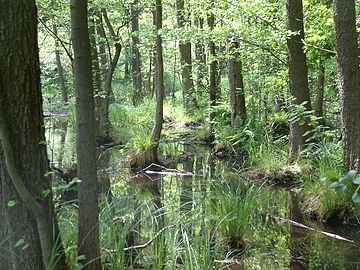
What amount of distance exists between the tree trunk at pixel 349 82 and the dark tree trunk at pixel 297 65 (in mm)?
2220

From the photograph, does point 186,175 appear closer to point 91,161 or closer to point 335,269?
point 335,269

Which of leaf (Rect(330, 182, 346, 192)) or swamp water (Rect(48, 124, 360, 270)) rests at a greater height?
leaf (Rect(330, 182, 346, 192))

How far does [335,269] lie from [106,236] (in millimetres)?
2432

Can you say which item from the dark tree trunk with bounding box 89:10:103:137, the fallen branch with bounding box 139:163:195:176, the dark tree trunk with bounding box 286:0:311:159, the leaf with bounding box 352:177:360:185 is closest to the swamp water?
the fallen branch with bounding box 139:163:195:176

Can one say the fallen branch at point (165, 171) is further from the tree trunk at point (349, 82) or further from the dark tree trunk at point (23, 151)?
the dark tree trunk at point (23, 151)

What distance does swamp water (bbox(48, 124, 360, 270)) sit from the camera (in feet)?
12.7

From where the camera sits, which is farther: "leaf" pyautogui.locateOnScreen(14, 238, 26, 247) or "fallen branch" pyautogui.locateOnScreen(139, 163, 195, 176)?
"fallen branch" pyautogui.locateOnScreen(139, 163, 195, 176)

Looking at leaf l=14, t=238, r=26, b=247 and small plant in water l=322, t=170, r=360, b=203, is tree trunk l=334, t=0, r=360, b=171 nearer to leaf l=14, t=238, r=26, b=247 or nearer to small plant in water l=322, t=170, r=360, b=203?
small plant in water l=322, t=170, r=360, b=203

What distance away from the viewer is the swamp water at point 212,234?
3.86 metres

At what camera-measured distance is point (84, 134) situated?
3.24 meters

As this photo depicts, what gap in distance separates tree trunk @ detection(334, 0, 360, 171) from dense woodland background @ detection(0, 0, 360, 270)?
14 millimetres

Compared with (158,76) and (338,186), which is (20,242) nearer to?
(338,186)

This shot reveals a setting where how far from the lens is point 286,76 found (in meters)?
9.74

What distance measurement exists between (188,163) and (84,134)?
26.5 ft
